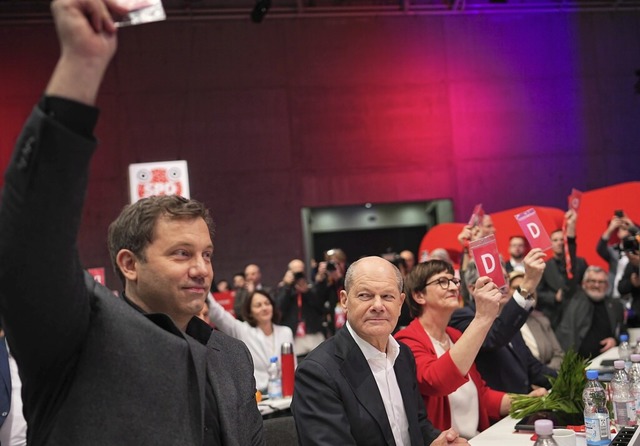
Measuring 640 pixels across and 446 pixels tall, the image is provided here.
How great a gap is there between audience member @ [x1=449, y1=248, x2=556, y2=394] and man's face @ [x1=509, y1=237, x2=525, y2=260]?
92.7 inches

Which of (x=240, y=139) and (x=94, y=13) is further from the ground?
(x=240, y=139)

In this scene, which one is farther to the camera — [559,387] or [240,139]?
[240,139]

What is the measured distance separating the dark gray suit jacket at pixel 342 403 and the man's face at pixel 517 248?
3.89 metres

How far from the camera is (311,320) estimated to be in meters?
7.09

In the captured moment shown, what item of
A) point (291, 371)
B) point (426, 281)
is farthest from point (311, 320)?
point (426, 281)

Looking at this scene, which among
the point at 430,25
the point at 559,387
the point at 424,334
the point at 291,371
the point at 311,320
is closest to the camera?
the point at 559,387

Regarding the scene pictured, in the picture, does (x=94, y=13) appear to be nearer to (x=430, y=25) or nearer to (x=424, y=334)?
(x=424, y=334)

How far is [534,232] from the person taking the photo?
330 centimetres

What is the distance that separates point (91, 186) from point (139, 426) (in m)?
9.68

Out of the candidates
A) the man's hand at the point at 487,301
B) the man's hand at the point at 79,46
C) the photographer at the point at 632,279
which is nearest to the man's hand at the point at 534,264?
the man's hand at the point at 487,301

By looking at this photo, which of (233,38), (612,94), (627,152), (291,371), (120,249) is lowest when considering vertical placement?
(291,371)

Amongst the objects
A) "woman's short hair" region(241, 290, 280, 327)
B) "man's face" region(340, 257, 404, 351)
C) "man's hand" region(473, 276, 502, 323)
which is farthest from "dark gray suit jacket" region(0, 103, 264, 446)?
Answer: "woman's short hair" region(241, 290, 280, 327)

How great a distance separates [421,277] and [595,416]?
1.02 m

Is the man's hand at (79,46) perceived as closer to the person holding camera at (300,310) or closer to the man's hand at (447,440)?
the man's hand at (447,440)
